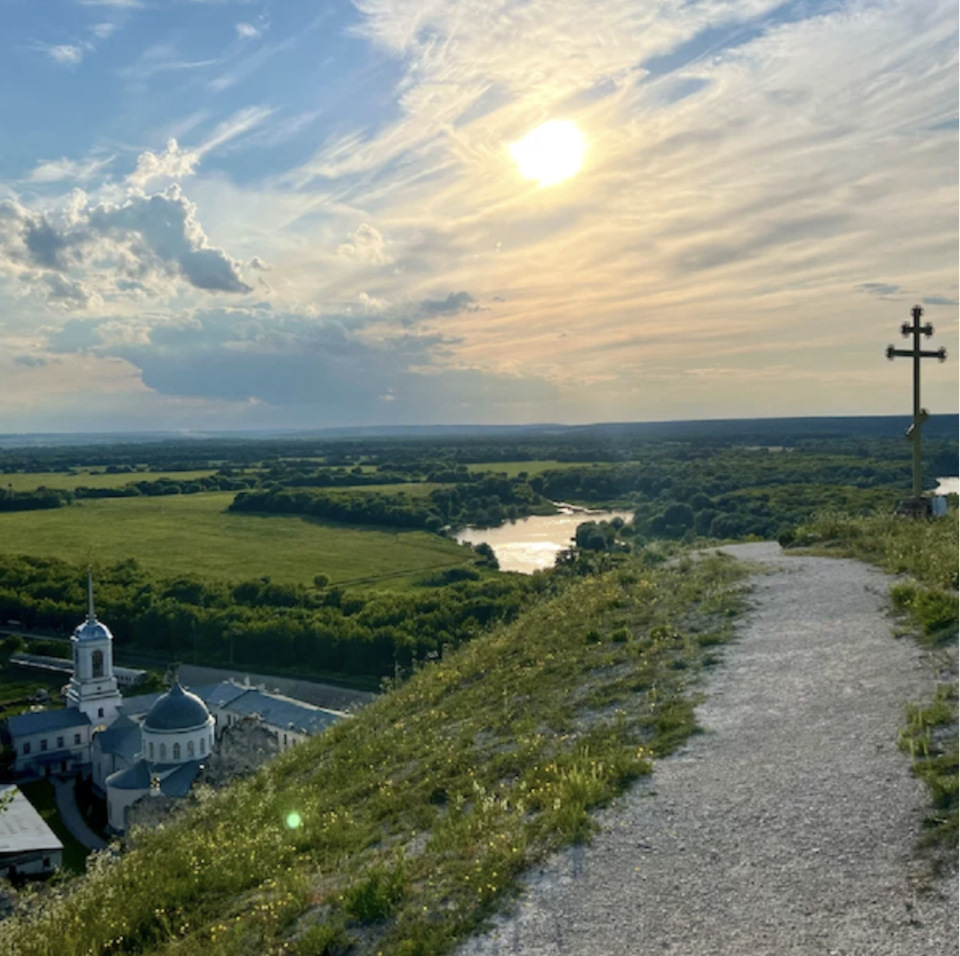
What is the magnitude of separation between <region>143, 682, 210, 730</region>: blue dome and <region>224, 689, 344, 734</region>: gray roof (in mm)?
2744

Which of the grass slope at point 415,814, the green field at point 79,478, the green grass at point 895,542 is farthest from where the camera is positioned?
the green field at point 79,478

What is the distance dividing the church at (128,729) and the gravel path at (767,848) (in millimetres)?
23748

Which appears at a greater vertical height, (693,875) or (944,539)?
(944,539)

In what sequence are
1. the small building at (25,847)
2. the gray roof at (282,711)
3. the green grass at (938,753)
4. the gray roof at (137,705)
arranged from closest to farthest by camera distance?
the green grass at (938,753) < the small building at (25,847) < the gray roof at (282,711) < the gray roof at (137,705)

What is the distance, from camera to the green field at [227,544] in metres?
80.4

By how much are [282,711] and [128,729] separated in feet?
21.5

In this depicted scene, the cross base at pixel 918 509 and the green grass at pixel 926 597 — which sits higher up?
the cross base at pixel 918 509

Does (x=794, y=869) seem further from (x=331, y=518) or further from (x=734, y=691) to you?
(x=331, y=518)

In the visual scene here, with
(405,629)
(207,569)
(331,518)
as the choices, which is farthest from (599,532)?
(331,518)

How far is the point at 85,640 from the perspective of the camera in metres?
42.5

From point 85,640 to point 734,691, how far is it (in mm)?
39026

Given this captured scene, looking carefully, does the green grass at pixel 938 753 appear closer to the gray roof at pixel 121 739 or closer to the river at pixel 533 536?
the gray roof at pixel 121 739

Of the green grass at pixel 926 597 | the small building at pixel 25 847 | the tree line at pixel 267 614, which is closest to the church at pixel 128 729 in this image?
the small building at pixel 25 847

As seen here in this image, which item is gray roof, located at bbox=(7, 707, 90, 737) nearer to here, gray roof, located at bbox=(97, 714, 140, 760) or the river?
gray roof, located at bbox=(97, 714, 140, 760)
